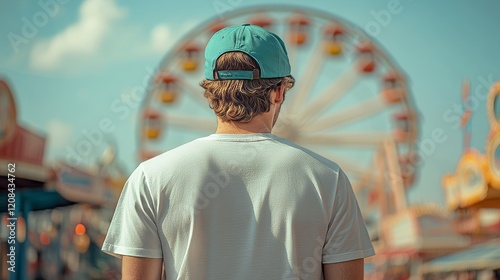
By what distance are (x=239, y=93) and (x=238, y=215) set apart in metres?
0.20

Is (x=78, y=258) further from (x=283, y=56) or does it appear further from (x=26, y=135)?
(x=283, y=56)

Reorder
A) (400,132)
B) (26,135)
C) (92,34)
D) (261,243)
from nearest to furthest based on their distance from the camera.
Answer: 1. (261,243)
2. (26,135)
3. (400,132)
4. (92,34)

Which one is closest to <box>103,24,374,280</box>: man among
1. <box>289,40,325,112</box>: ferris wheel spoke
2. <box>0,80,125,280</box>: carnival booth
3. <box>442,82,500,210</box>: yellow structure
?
<box>0,80,125,280</box>: carnival booth

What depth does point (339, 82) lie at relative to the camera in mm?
23625

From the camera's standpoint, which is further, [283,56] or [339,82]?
[339,82]

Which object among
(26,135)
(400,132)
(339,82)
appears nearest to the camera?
(26,135)

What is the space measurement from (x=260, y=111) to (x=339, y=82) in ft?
73.0

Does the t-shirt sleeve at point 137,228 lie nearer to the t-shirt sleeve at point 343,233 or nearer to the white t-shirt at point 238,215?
the white t-shirt at point 238,215

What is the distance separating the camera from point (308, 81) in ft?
77.6

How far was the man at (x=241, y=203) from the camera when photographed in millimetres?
1462

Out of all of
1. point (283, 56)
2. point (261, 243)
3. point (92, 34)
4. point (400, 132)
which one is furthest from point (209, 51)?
point (92, 34)

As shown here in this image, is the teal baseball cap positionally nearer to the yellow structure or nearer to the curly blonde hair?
the curly blonde hair

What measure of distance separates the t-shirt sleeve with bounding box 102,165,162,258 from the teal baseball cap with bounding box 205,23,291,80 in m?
0.21

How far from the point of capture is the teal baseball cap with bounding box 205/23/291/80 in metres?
1.52
